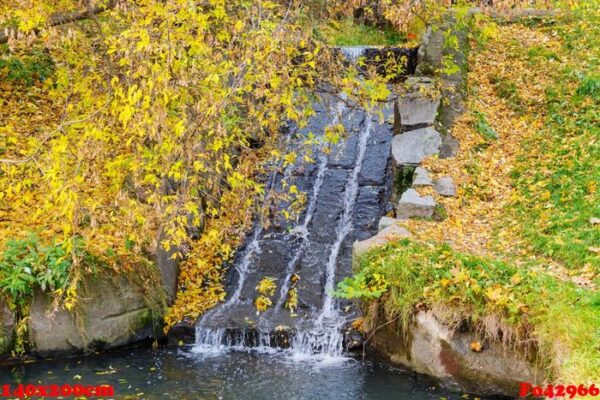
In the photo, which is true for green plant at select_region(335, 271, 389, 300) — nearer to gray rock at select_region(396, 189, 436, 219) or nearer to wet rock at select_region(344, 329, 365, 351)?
wet rock at select_region(344, 329, 365, 351)

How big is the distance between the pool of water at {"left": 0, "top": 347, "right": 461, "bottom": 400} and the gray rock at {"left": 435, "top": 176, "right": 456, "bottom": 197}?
3009mm

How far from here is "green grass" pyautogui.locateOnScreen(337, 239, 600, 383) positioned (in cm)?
611

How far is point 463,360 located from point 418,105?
5.54 m

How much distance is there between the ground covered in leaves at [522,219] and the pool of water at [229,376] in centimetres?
83

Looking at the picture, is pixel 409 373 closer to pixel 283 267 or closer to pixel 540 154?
pixel 283 267

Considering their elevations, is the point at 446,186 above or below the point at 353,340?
above

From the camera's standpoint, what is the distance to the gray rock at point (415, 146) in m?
10.6

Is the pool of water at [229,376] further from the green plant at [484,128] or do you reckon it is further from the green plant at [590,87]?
the green plant at [590,87]

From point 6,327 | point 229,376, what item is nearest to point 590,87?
point 229,376

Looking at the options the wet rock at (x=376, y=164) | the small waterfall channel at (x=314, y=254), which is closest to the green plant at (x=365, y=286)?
the small waterfall channel at (x=314, y=254)

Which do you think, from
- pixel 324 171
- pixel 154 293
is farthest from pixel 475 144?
pixel 154 293

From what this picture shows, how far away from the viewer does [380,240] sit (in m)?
8.20

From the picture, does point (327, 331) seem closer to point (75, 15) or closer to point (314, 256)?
point (314, 256)

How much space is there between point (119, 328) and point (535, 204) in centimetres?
584
